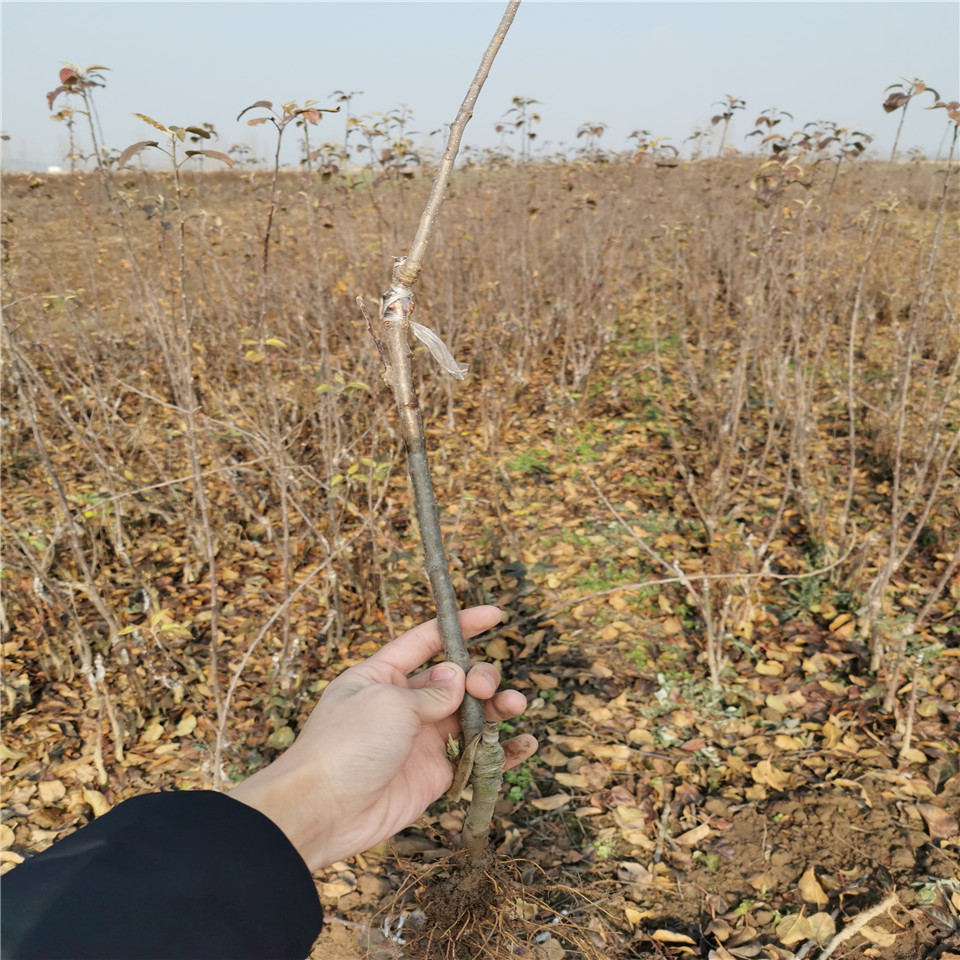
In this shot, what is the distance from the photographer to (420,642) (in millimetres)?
1364

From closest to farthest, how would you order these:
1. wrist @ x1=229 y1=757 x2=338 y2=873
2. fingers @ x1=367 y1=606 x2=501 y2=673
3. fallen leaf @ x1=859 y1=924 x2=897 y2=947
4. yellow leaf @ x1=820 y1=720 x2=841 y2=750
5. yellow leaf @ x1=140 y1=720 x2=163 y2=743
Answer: wrist @ x1=229 y1=757 x2=338 y2=873 < fingers @ x1=367 y1=606 x2=501 y2=673 < fallen leaf @ x1=859 y1=924 x2=897 y2=947 < yellow leaf @ x1=820 y1=720 x2=841 y2=750 < yellow leaf @ x1=140 y1=720 x2=163 y2=743

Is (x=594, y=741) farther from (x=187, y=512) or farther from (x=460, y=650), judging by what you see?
(x=187, y=512)

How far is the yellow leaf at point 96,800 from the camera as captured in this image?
186 centimetres

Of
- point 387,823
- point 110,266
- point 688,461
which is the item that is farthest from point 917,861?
point 110,266

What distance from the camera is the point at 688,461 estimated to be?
11.9 ft

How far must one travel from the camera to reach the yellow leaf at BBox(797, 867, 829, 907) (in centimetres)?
158

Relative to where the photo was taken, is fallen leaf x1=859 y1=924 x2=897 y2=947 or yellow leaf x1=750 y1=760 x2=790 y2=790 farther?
yellow leaf x1=750 y1=760 x2=790 y2=790

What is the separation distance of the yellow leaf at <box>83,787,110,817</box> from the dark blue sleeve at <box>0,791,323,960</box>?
1.32 m

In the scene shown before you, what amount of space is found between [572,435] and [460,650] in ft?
9.73

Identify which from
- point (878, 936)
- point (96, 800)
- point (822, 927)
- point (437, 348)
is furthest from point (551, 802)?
point (437, 348)

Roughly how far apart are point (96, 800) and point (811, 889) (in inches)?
79.5

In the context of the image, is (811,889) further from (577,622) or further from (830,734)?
(577,622)

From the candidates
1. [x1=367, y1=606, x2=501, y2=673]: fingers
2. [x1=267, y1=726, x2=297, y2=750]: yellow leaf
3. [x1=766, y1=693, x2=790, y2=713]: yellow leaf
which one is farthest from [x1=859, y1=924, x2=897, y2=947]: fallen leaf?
[x1=267, y1=726, x2=297, y2=750]: yellow leaf

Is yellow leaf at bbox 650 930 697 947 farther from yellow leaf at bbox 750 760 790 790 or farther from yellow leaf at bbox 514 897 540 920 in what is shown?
yellow leaf at bbox 750 760 790 790
